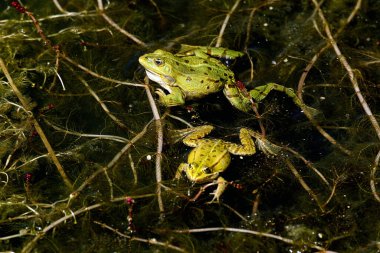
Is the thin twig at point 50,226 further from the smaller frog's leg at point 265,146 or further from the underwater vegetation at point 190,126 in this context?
the smaller frog's leg at point 265,146

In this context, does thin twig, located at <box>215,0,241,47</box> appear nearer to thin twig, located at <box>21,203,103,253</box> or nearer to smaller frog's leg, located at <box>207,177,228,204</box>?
smaller frog's leg, located at <box>207,177,228,204</box>

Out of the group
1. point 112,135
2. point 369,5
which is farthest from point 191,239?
point 369,5

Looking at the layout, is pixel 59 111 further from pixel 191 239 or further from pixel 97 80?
pixel 191 239

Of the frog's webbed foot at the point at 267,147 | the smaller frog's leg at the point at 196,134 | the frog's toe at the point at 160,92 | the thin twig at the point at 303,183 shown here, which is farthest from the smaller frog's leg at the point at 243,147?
the frog's toe at the point at 160,92

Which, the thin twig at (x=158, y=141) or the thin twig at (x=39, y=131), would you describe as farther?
the thin twig at (x=39, y=131)

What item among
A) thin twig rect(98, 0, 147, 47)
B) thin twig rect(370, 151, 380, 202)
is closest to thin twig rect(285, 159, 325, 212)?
thin twig rect(370, 151, 380, 202)

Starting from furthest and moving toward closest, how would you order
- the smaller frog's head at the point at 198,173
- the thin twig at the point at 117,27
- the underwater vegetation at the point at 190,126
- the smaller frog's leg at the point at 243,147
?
the thin twig at the point at 117,27 < the smaller frog's leg at the point at 243,147 < the smaller frog's head at the point at 198,173 < the underwater vegetation at the point at 190,126

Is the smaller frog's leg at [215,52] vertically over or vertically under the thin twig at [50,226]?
over
